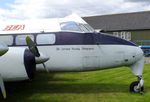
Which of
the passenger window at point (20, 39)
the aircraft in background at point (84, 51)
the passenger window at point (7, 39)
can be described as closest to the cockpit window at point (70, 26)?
the aircraft in background at point (84, 51)

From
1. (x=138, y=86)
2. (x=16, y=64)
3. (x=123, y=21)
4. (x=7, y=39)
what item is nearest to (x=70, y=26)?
(x=7, y=39)

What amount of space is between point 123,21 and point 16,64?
5966 centimetres

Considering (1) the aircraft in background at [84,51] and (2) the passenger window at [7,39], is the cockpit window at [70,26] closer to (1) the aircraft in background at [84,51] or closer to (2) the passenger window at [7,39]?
(1) the aircraft in background at [84,51]

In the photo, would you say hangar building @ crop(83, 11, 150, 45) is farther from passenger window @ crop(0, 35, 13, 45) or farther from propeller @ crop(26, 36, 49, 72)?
propeller @ crop(26, 36, 49, 72)

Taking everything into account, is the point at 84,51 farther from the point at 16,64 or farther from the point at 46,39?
the point at 16,64

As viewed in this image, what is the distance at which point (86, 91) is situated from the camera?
12.4 m

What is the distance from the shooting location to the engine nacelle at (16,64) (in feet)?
30.8

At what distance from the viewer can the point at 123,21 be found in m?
67.6

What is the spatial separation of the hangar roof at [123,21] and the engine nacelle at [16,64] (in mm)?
54635

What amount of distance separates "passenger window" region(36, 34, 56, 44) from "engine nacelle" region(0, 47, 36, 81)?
2.53m

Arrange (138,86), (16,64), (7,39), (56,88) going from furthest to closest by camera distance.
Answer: (56,88) < (7,39) < (138,86) < (16,64)

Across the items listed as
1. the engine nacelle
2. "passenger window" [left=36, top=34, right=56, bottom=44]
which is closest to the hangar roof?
"passenger window" [left=36, top=34, right=56, bottom=44]

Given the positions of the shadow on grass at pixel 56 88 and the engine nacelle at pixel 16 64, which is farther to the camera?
the shadow on grass at pixel 56 88

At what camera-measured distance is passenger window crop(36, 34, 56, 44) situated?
Result: 12.2 metres
